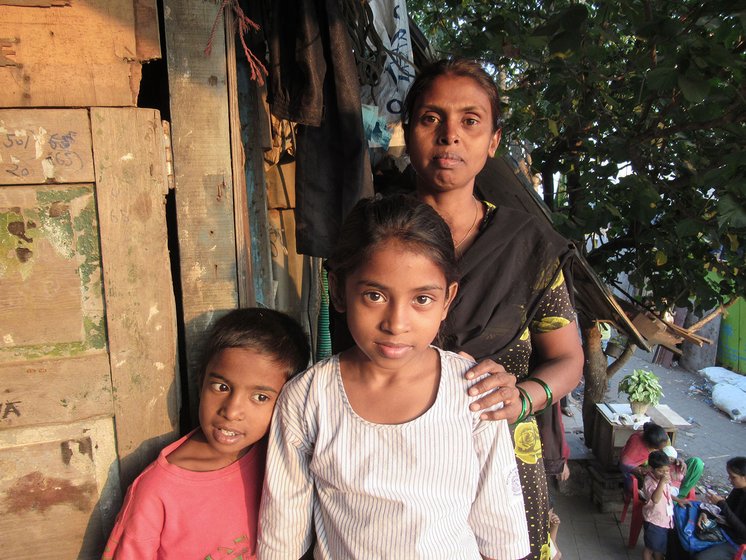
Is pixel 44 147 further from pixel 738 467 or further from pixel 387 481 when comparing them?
pixel 738 467

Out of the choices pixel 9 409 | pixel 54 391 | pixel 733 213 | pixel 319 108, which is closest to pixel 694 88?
pixel 733 213

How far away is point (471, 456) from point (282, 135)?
1.89 meters

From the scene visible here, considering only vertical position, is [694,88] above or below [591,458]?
above

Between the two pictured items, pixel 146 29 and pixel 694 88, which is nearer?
pixel 146 29

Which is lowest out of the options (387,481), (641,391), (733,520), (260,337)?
(733,520)

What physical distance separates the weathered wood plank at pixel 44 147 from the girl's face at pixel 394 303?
82 cm

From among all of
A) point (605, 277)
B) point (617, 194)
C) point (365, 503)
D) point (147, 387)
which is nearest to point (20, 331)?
point (147, 387)

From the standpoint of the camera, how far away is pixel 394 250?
1179 millimetres

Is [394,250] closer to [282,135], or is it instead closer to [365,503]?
[365,503]

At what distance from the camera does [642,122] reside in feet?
11.3

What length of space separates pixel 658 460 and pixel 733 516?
0.61 metres

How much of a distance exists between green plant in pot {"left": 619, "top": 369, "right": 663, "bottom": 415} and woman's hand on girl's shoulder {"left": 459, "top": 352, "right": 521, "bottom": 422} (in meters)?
4.94

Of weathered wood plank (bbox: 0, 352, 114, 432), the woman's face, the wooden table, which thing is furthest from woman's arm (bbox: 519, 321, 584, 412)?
the wooden table

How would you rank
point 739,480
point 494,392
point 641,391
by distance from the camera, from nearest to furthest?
point 494,392 < point 739,480 < point 641,391
